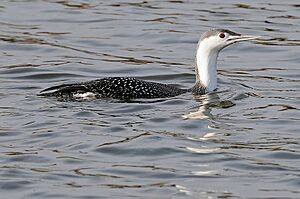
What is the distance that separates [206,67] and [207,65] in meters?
0.03

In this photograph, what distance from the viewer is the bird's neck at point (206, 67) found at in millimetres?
14547

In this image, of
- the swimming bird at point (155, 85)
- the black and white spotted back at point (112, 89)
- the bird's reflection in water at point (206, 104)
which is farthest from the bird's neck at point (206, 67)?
the black and white spotted back at point (112, 89)

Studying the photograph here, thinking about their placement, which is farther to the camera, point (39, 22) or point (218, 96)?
point (39, 22)

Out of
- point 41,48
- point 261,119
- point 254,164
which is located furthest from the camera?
point 41,48

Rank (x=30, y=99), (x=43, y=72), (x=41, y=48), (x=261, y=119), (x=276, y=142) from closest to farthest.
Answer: (x=276, y=142)
(x=261, y=119)
(x=30, y=99)
(x=43, y=72)
(x=41, y=48)

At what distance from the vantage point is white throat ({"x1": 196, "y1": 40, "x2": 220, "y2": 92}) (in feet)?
47.7

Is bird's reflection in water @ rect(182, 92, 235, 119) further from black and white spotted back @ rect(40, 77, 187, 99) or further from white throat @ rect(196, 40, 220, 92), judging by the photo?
black and white spotted back @ rect(40, 77, 187, 99)

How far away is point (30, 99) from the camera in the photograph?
13594mm

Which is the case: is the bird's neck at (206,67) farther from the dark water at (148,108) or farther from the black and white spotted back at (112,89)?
the black and white spotted back at (112,89)

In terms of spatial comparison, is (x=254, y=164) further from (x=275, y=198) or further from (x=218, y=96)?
(x=218, y=96)

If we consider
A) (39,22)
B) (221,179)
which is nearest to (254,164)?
(221,179)

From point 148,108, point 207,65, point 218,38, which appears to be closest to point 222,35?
point 218,38

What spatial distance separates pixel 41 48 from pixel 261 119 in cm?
498

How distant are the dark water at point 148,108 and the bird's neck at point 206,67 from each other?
6.3 inches
